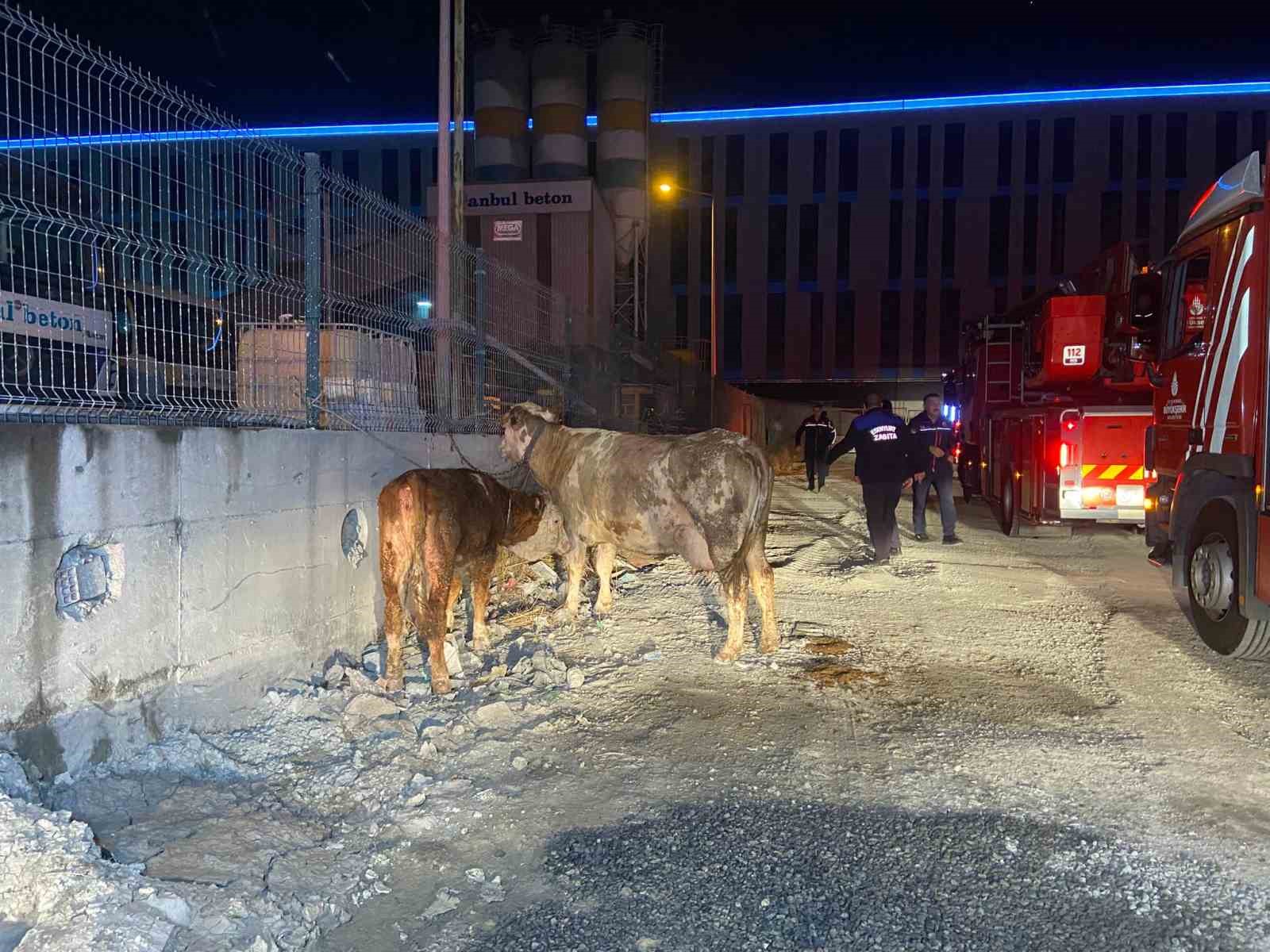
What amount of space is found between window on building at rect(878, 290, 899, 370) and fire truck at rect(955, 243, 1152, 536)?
2676 centimetres

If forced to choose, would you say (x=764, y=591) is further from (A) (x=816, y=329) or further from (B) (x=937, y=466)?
(A) (x=816, y=329)

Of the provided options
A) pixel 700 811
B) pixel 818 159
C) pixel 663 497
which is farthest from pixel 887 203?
pixel 700 811

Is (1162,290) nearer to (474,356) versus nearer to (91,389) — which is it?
(474,356)

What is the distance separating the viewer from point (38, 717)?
11.3 feet

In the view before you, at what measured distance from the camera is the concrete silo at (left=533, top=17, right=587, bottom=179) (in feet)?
89.6

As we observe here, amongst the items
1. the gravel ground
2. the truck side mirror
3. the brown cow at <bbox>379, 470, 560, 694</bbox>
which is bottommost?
the gravel ground

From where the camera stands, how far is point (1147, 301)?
703 cm

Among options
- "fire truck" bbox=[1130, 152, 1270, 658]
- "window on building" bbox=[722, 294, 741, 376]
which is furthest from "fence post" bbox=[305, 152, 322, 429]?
"window on building" bbox=[722, 294, 741, 376]

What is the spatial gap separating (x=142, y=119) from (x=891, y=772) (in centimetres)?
488

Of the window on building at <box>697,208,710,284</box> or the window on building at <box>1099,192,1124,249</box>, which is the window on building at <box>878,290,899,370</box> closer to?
the window on building at <box>697,208,710,284</box>

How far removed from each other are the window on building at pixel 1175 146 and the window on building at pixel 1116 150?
5.77ft

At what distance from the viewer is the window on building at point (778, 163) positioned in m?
41.7

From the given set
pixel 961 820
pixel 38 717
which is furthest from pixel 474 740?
pixel 961 820

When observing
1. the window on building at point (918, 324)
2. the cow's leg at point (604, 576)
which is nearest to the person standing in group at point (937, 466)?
the cow's leg at point (604, 576)
